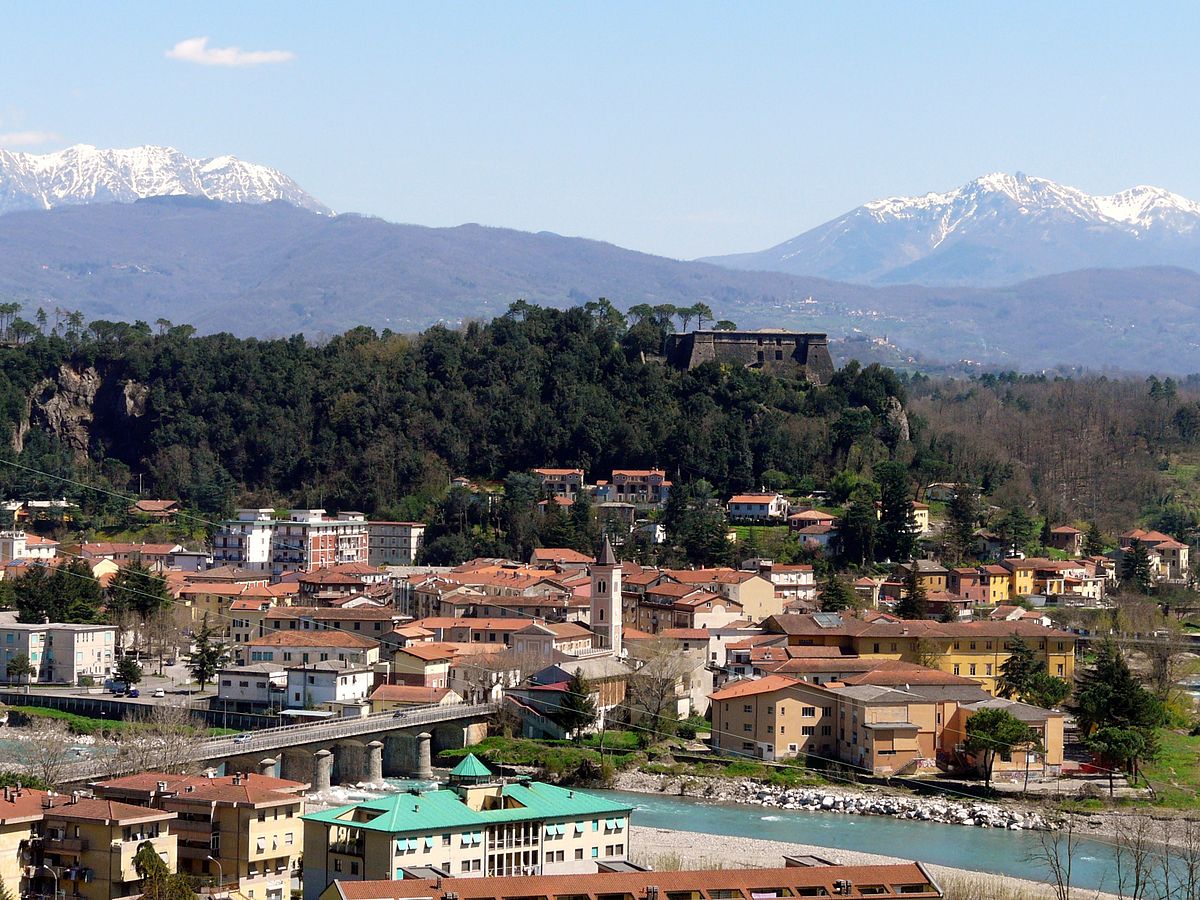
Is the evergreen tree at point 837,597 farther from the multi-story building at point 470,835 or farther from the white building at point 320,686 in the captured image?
the multi-story building at point 470,835

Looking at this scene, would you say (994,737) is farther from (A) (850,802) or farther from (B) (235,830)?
(B) (235,830)

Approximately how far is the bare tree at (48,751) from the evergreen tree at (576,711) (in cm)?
792

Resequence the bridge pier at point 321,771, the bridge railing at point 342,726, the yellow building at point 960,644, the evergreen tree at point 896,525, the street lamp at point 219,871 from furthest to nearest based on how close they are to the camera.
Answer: the evergreen tree at point 896,525
the yellow building at point 960,644
the bridge pier at point 321,771
the bridge railing at point 342,726
the street lamp at point 219,871

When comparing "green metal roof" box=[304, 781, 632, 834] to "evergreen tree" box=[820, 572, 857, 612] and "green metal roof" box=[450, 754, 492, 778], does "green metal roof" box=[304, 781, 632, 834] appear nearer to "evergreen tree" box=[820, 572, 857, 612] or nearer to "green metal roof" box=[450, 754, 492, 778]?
"green metal roof" box=[450, 754, 492, 778]

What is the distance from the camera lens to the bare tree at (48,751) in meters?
25.3

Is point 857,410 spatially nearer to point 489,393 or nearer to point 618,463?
point 618,463

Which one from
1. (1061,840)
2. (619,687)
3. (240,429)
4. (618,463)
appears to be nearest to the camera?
(1061,840)

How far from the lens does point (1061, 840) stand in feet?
88.8

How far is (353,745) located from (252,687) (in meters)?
5.13

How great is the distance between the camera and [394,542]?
179 ft

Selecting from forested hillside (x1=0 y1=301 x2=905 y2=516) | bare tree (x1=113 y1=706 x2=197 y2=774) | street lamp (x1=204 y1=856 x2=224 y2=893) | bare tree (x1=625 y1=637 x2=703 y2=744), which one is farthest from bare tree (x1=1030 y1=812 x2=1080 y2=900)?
forested hillside (x1=0 y1=301 x2=905 y2=516)

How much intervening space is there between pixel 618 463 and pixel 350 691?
24204 millimetres

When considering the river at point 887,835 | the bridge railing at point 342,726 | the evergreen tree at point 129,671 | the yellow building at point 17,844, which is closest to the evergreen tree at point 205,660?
the evergreen tree at point 129,671

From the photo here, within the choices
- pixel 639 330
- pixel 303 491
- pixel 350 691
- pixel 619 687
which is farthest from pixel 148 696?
pixel 639 330
